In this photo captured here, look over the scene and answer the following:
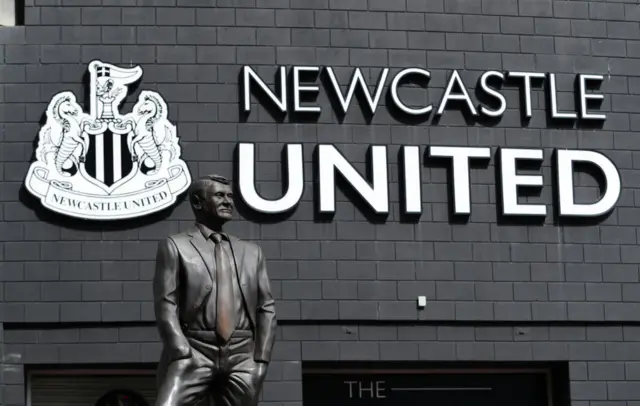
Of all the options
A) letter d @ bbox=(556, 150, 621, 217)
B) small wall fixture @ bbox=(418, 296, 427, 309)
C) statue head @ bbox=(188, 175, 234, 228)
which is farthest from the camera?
letter d @ bbox=(556, 150, 621, 217)

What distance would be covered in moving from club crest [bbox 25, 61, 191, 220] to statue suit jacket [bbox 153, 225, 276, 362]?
18.7 feet

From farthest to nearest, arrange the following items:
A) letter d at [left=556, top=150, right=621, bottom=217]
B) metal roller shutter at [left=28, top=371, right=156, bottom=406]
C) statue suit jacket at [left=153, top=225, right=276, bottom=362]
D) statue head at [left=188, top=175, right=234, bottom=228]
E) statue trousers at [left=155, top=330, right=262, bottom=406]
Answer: letter d at [left=556, top=150, right=621, bottom=217] → metal roller shutter at [left=28, top=371, right=156, bottom=406] → statue head at [left=188, top=175, right=234, bottom=228] → statue suit jacket at [left=153, top=225, right=276, bottom=362] → statue trousers at [left=155, top=330, right=262, bottom=406]

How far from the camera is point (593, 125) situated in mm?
20172

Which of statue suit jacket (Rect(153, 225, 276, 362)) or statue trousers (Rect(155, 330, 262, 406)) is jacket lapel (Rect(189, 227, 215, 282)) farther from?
statue trousers (Rect(155, 330, 262, 406))

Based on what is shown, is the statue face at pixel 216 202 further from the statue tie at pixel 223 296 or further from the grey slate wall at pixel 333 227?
the grey slate wall at pixel 333 227

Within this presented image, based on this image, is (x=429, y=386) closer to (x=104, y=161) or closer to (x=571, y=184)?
(x=571, y=184)

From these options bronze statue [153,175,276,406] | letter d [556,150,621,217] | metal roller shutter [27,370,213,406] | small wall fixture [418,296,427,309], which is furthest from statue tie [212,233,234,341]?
letter d [556,150,621,217]

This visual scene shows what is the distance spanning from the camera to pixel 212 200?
43.9 ft

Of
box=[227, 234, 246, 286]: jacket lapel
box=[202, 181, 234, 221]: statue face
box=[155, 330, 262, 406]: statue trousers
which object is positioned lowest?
box=[155, 330, 262, 406]: statue trousers

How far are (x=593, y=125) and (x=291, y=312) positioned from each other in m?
4.29

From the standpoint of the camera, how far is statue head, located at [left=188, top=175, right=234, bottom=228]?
43.9 feet

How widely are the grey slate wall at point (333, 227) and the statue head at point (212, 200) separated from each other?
5.59 metres

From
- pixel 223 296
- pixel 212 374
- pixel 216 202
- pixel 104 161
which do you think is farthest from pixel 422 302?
pixel 212 374

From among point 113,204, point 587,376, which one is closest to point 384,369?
point 587,376
